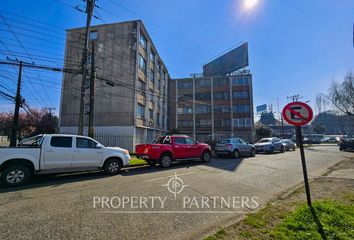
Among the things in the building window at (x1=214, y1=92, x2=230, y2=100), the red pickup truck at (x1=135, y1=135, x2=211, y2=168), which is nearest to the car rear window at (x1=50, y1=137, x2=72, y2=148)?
the red pickup truck at (x1=135, y1=135, x2=211, y2=168)

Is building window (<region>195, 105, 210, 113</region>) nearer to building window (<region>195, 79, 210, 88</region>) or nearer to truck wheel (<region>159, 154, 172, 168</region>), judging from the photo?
building window (<region>195, 79, 210, 88</region>)

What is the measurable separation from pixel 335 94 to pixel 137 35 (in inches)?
1332

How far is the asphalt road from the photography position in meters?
3.43

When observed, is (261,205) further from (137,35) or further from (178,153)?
(137,35)

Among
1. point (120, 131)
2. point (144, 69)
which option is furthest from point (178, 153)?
point (144, 69)

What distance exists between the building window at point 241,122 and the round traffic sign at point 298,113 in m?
38.8

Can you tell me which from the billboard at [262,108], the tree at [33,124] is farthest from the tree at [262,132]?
the tree at [33,124]

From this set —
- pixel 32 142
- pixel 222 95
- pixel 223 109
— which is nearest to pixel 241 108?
pixel 223 109

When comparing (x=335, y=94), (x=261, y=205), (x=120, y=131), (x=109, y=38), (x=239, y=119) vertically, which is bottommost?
(x=261, y=205)

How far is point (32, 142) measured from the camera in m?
7.92

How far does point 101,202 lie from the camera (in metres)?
Answer: 4.95

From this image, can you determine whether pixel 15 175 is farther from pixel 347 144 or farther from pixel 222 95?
pixel 222 95

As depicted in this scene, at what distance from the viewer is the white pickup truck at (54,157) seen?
265 inches

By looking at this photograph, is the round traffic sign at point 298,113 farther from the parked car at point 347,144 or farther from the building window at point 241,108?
the building window at point 241,108
